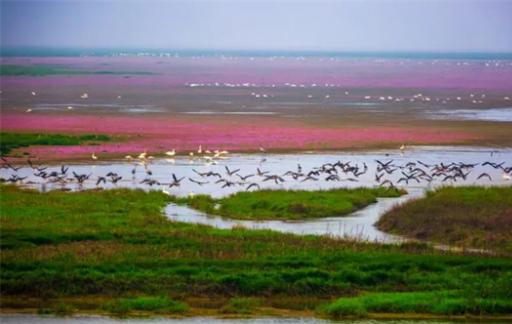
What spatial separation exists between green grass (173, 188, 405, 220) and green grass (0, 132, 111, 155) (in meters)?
15.8

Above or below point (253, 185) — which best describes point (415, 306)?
below

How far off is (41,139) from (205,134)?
327 inches

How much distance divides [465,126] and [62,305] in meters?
40.7

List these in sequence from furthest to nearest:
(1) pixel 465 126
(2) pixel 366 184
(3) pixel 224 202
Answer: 1. (1) pixel 465 126
2. (2) pixel 366 184
3. (3) pixel 224 202

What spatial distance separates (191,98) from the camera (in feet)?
263

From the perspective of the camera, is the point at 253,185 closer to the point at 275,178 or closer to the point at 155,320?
the point at 275,178

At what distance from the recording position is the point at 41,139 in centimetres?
4641

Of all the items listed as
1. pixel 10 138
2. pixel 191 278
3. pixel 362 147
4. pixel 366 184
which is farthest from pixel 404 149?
pixel 191 278

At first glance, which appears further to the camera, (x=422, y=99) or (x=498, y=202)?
(x=422, y=99)

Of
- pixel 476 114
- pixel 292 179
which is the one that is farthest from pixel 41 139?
pixel 476 114

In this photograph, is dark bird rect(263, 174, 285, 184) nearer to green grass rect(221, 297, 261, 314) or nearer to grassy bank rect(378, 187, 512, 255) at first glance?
grassy bank rect(378, 187, 512, 255)

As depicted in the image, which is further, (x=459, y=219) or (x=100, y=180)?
(x=100, y=180)

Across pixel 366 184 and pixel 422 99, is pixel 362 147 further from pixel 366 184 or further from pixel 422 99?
pixel 422 99

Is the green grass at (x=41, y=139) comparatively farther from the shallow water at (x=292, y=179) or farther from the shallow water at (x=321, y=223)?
the shallow water at (x=321, y=223)
